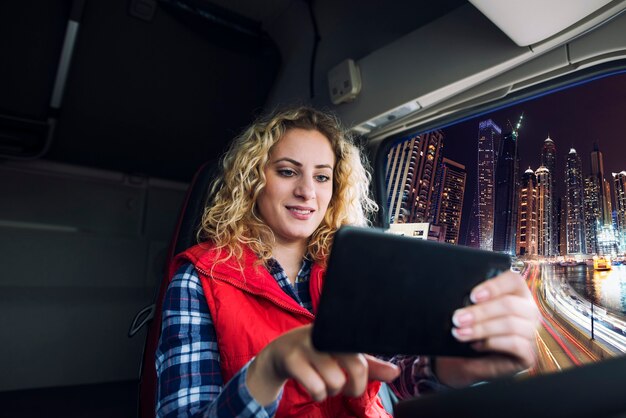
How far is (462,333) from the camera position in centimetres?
51

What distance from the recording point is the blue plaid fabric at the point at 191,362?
0.83 m

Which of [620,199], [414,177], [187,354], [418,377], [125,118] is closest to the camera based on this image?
[418,377]

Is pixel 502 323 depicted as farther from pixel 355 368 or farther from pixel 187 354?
pixel 187 354

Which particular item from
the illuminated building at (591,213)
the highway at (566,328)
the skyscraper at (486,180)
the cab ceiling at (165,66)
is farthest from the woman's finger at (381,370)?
the cab ceiling at (165,66)

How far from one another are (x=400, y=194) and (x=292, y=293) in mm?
896

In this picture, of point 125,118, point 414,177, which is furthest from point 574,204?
point 125,118

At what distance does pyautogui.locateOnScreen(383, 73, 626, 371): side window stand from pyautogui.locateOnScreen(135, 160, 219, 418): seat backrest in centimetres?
87

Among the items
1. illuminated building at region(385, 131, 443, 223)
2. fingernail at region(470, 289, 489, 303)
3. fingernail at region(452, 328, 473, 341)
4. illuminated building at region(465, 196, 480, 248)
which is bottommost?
fingernail at region(452, 328, 473, 341)

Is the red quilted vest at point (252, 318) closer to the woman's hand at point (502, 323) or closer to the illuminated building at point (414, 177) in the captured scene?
the woman's hand at point (502, 323)

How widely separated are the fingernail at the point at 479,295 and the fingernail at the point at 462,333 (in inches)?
1.4

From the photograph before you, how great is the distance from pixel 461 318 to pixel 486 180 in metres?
1.16

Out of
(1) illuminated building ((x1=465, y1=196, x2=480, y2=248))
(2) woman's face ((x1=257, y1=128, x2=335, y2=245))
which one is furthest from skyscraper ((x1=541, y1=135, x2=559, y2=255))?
(2) woman's face ((x1=257, y1=128, x2=335, y2=245))

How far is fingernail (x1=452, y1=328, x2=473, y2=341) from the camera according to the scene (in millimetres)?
509

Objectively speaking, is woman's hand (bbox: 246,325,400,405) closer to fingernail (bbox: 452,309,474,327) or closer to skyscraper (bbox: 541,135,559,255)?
fingernail (bbox: 452,309,474,327)
